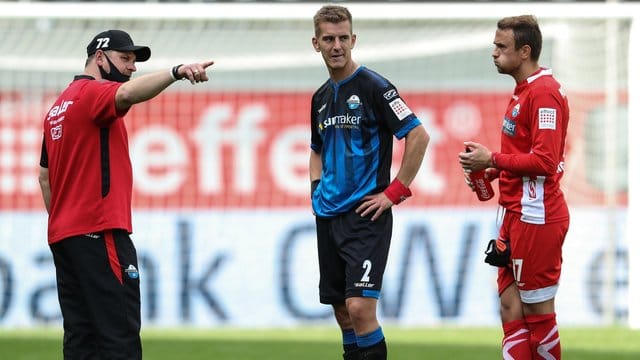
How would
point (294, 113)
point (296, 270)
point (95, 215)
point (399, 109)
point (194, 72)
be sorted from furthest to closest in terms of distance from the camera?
point (294, 113), point (296, 270), point (399, 109), point (95, 215), point (194, 72)

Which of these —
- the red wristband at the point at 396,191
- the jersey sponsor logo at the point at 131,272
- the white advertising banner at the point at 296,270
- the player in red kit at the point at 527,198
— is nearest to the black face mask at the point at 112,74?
the jersey sponsor logo at the point at 131,272

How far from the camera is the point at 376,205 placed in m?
6.45

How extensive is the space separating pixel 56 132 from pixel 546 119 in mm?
2608

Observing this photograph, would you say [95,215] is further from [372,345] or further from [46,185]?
[372,345]

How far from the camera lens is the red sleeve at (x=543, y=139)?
607 centimetres

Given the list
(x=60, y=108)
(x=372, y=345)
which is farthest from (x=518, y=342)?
(x=60, y=108)

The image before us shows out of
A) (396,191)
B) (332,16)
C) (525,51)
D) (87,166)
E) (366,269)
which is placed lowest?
(366,269)

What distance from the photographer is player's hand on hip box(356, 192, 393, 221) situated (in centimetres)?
645

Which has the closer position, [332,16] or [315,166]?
[332,16]

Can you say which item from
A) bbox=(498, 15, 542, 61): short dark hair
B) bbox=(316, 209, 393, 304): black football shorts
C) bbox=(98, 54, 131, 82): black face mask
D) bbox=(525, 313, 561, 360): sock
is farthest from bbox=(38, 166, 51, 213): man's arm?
bbox=(525, 313, 561, 360): sock

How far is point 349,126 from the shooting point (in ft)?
21.4

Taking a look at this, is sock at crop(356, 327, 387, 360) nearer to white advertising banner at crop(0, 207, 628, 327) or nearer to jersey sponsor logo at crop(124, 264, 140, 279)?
jersey sponsor logo at crop(124, 264, 140, 279)

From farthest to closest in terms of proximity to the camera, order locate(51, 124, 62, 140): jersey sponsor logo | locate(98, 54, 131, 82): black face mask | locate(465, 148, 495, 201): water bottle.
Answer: locate(465, 148, 495, 201): water bottle → locate(98, 54, 131, 82): black face mask → locate(51, 124, 62, 140): jersey sponsor logo

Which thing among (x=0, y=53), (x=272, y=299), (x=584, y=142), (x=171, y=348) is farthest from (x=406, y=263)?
(x=0, y=53)
